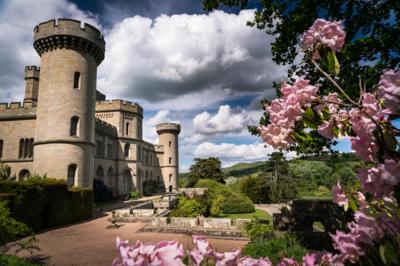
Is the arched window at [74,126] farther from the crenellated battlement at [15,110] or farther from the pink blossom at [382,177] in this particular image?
the pink blossom at [382,177]

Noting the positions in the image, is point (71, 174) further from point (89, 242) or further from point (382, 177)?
point (382, 177)

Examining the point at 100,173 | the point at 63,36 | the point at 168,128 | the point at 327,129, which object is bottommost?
the point at 327,129

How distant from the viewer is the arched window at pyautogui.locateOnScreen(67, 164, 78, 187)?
20.2 metres

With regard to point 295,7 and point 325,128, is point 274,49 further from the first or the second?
point 325,128

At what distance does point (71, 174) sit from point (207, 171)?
27.1 meters

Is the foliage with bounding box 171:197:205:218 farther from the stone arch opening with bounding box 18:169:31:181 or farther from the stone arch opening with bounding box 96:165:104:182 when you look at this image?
the stone arch opening with bounding box 96:165:104:182

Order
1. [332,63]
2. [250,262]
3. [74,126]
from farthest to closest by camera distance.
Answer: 1. [74,126]
2. [332,63]
3. [250,262]

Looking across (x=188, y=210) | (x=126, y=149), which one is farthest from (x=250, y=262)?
(x=126, y=149)

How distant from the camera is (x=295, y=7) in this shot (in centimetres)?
737

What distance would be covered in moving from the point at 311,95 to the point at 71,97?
2218cm

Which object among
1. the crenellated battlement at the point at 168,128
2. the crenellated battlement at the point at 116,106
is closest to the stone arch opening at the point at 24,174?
the crenellated battlement at the point at 116,106

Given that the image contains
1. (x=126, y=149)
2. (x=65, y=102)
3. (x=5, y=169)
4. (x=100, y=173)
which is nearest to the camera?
(x=65, y=102)

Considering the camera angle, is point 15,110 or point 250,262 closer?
point 250,262

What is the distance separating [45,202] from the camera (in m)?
15.6
